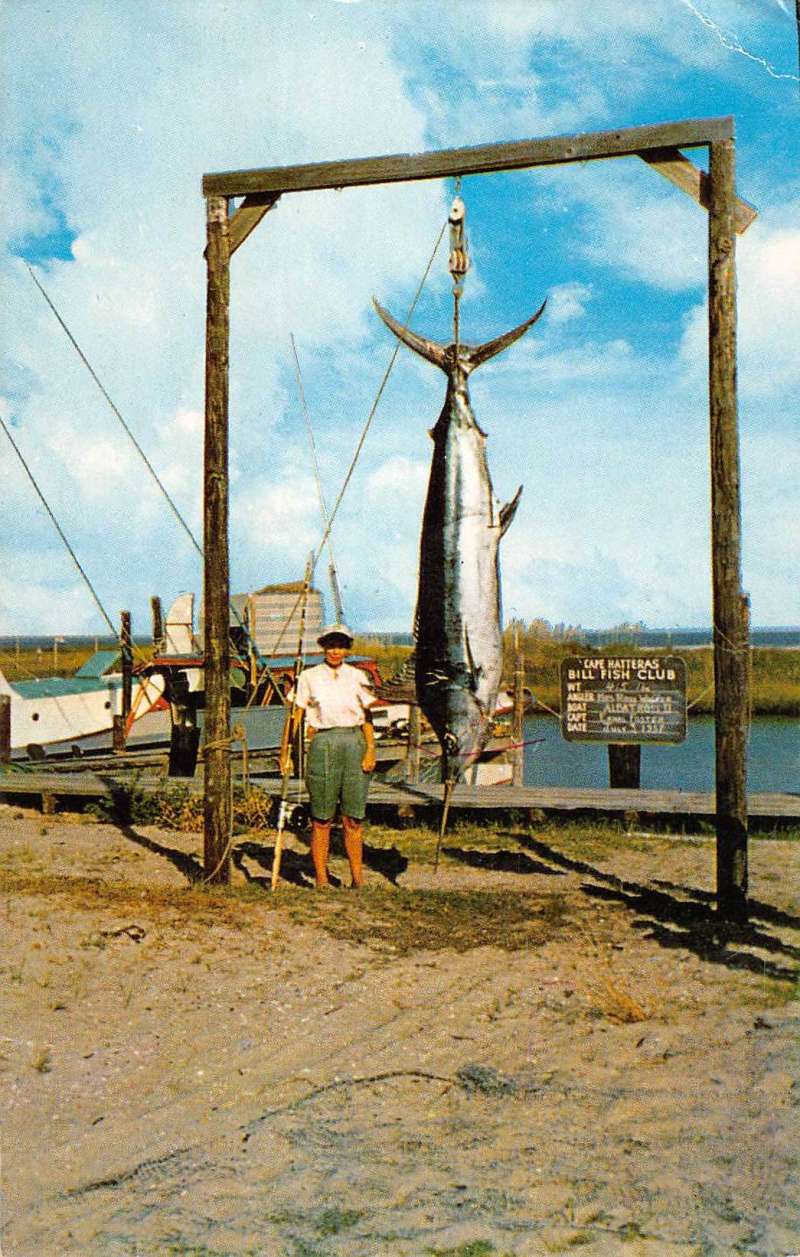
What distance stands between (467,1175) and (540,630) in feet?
64.9

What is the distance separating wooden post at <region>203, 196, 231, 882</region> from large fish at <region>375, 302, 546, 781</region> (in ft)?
5.10

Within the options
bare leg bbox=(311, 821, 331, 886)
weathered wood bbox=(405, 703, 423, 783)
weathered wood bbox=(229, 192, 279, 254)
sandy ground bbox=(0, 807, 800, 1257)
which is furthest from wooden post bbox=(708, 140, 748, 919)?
weathered wood bbox=(405, 703, 423, 783)

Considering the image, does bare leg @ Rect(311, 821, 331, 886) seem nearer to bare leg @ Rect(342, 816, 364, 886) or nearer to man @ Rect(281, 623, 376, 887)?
man @ Rect(281, 623, 376, 887)

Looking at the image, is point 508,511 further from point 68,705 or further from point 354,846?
point 68,705

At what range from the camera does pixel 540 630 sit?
22.5m

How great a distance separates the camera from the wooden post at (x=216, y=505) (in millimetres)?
6695

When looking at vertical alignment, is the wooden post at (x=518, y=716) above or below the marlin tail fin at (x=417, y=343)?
below

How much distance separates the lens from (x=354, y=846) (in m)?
6.80

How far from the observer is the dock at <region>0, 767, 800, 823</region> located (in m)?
9.26

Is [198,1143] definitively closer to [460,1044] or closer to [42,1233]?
[42,1233]

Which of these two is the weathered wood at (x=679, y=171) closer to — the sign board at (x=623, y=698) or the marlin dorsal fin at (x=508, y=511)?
the marlin dorsal fin at (x=508, y=511)

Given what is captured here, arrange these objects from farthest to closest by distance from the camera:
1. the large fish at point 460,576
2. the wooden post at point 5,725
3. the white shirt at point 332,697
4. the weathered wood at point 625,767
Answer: the wooden post at point 5,725
the weathered wood at point 625,767
the white shirt at point 332,697
the large fish at point 460,576

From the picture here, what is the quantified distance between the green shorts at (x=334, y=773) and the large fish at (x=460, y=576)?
108cm

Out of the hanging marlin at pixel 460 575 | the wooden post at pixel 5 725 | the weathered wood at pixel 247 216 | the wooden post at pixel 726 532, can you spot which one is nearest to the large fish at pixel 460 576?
the hanging marlin at pixel 460 575
